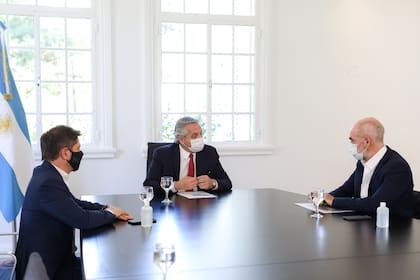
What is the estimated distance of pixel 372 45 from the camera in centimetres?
493

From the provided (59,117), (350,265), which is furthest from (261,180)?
(350,265)

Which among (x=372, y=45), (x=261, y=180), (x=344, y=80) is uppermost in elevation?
(x=372, y=45)

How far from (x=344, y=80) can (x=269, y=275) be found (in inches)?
149

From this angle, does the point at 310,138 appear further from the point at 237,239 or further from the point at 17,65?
the point at 237,239

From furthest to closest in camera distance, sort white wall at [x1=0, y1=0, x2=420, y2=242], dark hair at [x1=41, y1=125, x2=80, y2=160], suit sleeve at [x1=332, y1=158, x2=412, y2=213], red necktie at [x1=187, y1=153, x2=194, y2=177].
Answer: white wall at [x1=0, y1=0, x2=420, y2=242] < red necktie at [x1=187, y1=153, x2=194, y2=177] < suit sleeve at [x1=332, y1=158, x2=412, y2=213] < dark hair at [x1=41, y1=125, x2=80, y2=160]

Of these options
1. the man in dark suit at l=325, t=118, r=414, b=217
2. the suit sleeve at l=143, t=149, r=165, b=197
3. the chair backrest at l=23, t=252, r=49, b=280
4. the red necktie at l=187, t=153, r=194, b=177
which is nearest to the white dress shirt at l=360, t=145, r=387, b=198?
the man in dark suit at l=325, t=118, r=414, b=217

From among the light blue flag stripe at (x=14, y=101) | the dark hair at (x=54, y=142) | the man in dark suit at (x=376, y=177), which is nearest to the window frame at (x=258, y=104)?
the light blue flag stripe at (x=14, y=101)

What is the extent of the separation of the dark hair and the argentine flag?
1298 mm

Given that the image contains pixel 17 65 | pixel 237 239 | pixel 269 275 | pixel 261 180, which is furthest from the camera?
pixel 261 180

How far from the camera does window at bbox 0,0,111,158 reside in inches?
163

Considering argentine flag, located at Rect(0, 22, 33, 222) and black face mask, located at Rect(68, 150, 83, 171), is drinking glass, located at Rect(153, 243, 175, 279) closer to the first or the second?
black face mask, located at Rect(68, 150, 83, 171)

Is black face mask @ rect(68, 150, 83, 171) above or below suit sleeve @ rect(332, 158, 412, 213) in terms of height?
above

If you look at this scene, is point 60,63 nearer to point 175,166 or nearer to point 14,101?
point 14,101

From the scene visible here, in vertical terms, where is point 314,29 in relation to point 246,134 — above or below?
above
